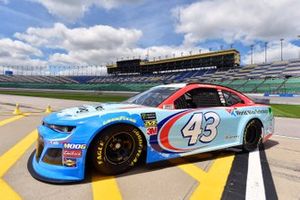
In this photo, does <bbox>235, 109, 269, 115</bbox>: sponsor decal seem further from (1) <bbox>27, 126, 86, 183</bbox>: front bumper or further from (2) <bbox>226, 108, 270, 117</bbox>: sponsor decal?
(1) <bbox>27, 126, 86, 183</bbox>: front bumper

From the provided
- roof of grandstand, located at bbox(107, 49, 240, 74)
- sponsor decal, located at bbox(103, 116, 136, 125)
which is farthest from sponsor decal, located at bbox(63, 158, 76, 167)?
roof of grandstand, located at bbox(107, 49, 240, 74)

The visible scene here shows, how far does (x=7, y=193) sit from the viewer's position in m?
3.34

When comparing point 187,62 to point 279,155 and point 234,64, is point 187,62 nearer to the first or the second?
point 234,64

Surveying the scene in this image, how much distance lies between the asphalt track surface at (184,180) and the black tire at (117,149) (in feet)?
0.50

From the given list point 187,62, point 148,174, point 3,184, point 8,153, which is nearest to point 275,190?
point 148,174

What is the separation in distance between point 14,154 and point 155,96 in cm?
294

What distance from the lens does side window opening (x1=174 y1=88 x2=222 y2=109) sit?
482 centimetres

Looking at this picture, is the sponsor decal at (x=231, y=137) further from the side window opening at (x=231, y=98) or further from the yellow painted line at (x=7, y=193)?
the yellow painted line at (x=7, y=193)

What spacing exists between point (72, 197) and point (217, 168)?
7.99 ft

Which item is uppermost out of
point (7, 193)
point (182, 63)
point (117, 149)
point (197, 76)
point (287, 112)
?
point (182, 63)

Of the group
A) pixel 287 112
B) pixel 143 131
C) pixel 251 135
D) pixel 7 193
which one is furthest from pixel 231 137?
pixel 287 112

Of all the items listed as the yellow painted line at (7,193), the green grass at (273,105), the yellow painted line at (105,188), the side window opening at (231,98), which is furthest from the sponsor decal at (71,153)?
the green grass at (273,105)

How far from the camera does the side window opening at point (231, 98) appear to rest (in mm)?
5523

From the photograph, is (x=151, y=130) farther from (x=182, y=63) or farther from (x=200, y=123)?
(x=182, y=63)
